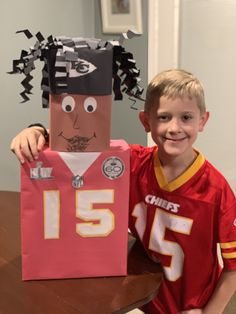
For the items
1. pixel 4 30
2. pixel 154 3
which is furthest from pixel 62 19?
pixel 154 3

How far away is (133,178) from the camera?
1343mm

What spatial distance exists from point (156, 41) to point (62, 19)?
654 millimetres

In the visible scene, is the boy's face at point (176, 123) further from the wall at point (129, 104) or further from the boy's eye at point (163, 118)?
the wall at point (129, 104)

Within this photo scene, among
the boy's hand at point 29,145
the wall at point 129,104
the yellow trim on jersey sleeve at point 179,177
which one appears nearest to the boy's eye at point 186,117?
the yellow trim on jersey sleeve at point 179,177

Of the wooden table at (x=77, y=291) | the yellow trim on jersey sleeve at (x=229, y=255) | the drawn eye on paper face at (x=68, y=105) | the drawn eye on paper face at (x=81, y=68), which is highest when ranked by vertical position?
the drawn eye on paper face at (x=81, y=68)

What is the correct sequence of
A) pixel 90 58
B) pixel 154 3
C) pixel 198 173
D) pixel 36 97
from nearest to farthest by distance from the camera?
Result: pixel 90 58
pixel 198 173
pixel 154 3
pixel 36 97

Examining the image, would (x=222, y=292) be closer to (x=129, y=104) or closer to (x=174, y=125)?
(x=174, y=125)

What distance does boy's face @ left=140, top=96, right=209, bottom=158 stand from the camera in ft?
3.95

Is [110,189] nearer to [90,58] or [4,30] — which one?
[90,58]

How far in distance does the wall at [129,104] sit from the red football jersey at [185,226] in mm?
1326

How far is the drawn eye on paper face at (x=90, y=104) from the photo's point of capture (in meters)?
1.04

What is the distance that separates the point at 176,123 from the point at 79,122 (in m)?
0.28

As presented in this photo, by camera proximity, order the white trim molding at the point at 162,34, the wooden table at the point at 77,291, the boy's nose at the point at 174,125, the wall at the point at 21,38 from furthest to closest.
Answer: the wall at the point at 21,38
the white trim molding at the point at 162,34
the boy's nose at the point at 174,125
the wooden table at the point at 77,291

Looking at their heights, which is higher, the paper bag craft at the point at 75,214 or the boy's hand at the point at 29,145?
the boy's hand at the point at 29,145
